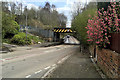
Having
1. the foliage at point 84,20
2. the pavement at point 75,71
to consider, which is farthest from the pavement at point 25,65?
the foliage at point 84,20

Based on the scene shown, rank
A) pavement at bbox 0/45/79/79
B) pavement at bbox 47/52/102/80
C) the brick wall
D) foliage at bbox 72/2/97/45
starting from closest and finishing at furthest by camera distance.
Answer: the brick wall, pavement at bbox 47/52/102/80, pavement at bbox 0/45/79/79, foliage at bbox 72/2/97/45

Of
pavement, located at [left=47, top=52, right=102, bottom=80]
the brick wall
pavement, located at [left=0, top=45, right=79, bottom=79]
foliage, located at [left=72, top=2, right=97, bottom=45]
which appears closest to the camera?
the brick wall

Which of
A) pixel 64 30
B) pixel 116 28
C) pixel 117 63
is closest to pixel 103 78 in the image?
pixel 117 63

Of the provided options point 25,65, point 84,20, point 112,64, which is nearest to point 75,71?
point 112,64

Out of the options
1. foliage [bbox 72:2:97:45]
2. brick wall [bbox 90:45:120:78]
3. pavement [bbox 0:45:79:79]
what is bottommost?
pavement [bbox 0:45:79:79]

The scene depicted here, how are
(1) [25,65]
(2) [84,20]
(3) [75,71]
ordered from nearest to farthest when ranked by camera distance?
1. (3) [75,71]
2. (1) [25,65]
3. (2) [84,20]

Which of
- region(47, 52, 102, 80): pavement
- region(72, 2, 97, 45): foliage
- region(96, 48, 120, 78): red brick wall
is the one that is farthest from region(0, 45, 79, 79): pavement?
region(72, 2, 97, 45): foliage

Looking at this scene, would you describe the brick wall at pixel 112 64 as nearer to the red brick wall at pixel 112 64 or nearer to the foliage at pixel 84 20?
the red brick wall at pixel 112 64

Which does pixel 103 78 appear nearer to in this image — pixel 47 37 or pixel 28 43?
pixel 28 43

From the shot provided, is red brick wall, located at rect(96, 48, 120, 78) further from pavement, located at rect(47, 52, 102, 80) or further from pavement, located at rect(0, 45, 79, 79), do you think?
pavement, located at rect(0, 45, 79, 79)

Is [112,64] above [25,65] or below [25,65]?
above

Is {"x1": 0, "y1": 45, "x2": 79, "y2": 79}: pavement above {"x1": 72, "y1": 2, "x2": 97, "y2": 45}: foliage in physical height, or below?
below

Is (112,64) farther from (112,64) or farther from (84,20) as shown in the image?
(84,20)

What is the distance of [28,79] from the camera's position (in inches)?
267
